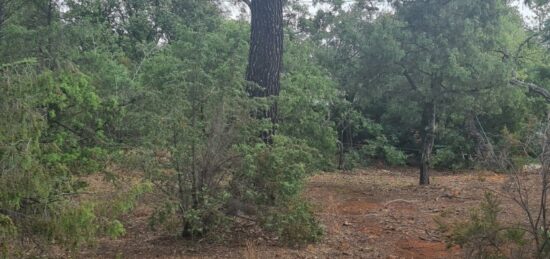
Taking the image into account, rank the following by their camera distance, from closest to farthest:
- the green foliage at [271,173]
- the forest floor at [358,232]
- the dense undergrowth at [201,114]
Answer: the dense undergrowth at [201,114] → the green foliage at [271,173] → the forest floor at [358,232]

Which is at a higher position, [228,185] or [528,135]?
[528,135]

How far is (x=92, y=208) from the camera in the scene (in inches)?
198

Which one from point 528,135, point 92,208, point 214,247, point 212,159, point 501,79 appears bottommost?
point 214,247

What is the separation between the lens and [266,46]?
9203 millimetres

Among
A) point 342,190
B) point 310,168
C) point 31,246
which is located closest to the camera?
point 31,246

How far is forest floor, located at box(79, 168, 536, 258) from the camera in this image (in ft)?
23.1

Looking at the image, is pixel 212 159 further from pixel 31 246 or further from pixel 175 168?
pixel 31 246

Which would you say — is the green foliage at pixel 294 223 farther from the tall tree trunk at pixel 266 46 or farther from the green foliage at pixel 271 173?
the tall tree trunk at pixel 266 46

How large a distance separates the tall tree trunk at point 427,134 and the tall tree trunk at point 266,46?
5222mm

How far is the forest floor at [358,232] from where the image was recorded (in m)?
7.04

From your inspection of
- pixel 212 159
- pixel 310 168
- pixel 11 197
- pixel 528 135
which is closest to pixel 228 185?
pixel 212 159

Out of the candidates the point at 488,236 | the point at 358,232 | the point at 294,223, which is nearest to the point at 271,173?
the point at 294,223

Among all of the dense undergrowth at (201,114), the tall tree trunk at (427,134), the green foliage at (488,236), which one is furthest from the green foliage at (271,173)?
→ the tall tree trunk at (427,134)

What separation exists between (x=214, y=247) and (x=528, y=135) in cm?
382
